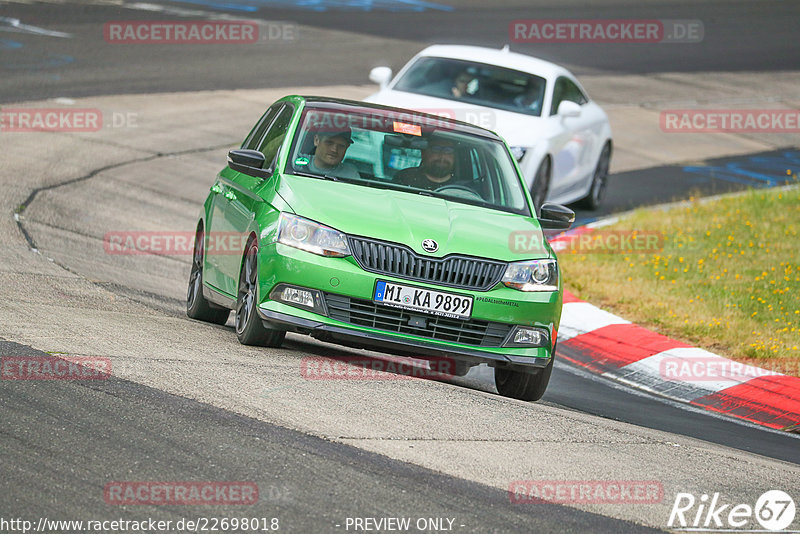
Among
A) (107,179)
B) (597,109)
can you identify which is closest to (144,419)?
(107,179)

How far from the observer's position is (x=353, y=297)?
→ 7750 mm

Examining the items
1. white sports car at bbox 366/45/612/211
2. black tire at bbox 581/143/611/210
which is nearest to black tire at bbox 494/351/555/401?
white sports car at bbox 366/45/612/211

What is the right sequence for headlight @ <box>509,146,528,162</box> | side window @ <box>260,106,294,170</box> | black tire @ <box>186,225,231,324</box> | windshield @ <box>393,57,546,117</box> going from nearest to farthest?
1. side window @ <box>260,106,294,170</box>
2. black tire @ <box>186,225,231,324</box>
3. headlight @ <box>509,146,528,162</box>
4. windshield @ <box>393,57,546,117</box>

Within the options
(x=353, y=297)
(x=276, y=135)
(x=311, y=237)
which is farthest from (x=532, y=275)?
(x=276, y=135)

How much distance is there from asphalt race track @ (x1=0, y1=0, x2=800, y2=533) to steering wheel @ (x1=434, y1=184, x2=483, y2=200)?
1296 mm

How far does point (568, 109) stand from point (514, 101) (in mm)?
657

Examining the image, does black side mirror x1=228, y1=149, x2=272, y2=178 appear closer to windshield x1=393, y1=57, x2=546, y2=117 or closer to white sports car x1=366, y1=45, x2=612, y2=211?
white sports car x1=366, y1=45, x2=612, y2=211

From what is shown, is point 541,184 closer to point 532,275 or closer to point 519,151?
point 519,151

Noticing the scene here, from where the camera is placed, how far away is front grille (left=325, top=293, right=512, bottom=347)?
7777mm

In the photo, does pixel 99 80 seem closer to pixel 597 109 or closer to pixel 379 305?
pixel 597 109

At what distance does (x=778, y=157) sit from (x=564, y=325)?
42.2 ft

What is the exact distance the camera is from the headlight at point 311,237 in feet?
25.6

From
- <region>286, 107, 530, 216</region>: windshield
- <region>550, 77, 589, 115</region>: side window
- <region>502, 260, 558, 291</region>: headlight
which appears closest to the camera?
<region>502, 260, 558, 291</region>: headlight

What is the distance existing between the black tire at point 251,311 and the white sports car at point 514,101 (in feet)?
21.2
